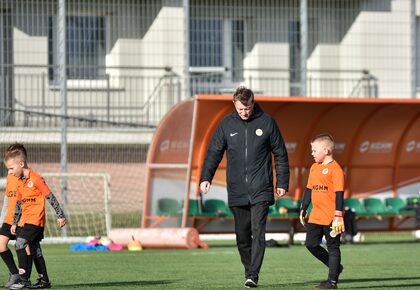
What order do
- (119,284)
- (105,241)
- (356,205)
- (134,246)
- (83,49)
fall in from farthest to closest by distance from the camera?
(83,49) < (356,205) < (105,241) < (134,246) < (119,284)

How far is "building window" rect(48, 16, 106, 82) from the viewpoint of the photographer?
2516cm

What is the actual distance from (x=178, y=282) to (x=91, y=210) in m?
11.6

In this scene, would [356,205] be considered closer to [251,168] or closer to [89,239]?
[89,239]

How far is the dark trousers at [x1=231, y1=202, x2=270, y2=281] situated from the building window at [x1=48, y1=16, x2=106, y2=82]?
1298cm

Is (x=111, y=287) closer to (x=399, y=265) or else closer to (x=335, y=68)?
(x=399, y=265)

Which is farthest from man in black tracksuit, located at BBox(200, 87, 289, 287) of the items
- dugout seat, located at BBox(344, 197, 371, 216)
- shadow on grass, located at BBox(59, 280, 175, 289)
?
dugout seat, located at BBox(344, 197, 371, 216)

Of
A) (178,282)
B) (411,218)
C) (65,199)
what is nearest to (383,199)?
(411,218)

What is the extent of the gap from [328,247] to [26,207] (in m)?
2.88

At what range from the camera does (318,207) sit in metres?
12.3

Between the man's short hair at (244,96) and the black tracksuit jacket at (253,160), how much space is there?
0.85ft

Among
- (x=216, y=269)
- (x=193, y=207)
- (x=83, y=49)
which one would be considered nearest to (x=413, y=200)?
(x=193, y=207)

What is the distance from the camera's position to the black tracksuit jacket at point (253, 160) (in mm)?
12102

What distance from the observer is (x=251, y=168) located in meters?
12.1

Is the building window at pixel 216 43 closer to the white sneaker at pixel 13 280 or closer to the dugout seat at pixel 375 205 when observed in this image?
the dugout seat at pixel 375 205
